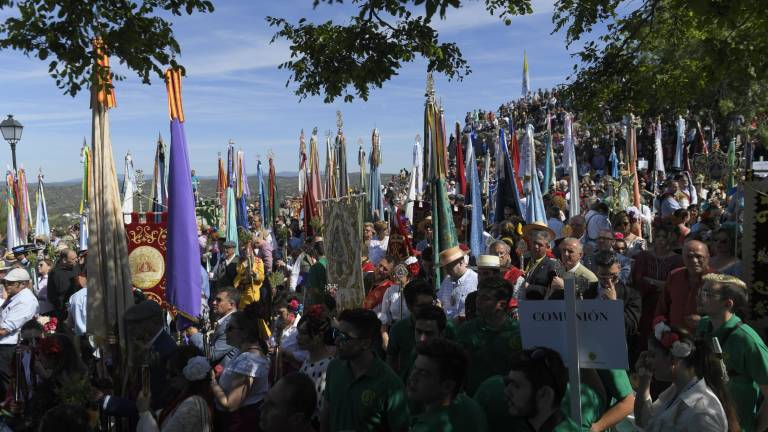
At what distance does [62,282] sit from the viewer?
10.8 m

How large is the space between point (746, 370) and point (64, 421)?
364 centimetres

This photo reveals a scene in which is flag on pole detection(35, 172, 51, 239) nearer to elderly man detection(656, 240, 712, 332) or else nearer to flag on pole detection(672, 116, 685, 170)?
elderly man detection(656, 240, 712, 332)

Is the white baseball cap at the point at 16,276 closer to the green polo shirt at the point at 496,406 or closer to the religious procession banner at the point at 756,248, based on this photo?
the green polo shirt at the point at 496,406

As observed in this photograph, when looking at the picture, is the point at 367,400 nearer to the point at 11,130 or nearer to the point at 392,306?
the point at 392,306

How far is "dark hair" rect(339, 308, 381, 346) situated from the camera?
4523mm

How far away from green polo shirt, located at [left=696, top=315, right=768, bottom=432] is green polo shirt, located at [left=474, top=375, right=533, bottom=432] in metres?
1.52

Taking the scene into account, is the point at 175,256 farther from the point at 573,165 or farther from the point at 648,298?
the point at 573,165

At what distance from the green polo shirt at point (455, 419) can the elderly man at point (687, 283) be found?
3.24 meters

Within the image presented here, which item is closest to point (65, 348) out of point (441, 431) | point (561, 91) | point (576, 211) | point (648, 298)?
point (441, 431)

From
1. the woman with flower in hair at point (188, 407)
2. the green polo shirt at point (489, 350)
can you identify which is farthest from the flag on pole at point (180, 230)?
the green polo shirt at point (489, 350)

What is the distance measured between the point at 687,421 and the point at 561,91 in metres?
7.57

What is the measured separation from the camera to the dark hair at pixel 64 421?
3855mm

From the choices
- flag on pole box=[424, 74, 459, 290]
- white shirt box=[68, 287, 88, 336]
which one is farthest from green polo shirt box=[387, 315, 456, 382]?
white shirt box=[68, 287, 88, 336]

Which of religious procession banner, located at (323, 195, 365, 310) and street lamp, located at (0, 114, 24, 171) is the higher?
street lamp, located at (0, 114, 24, 171)
